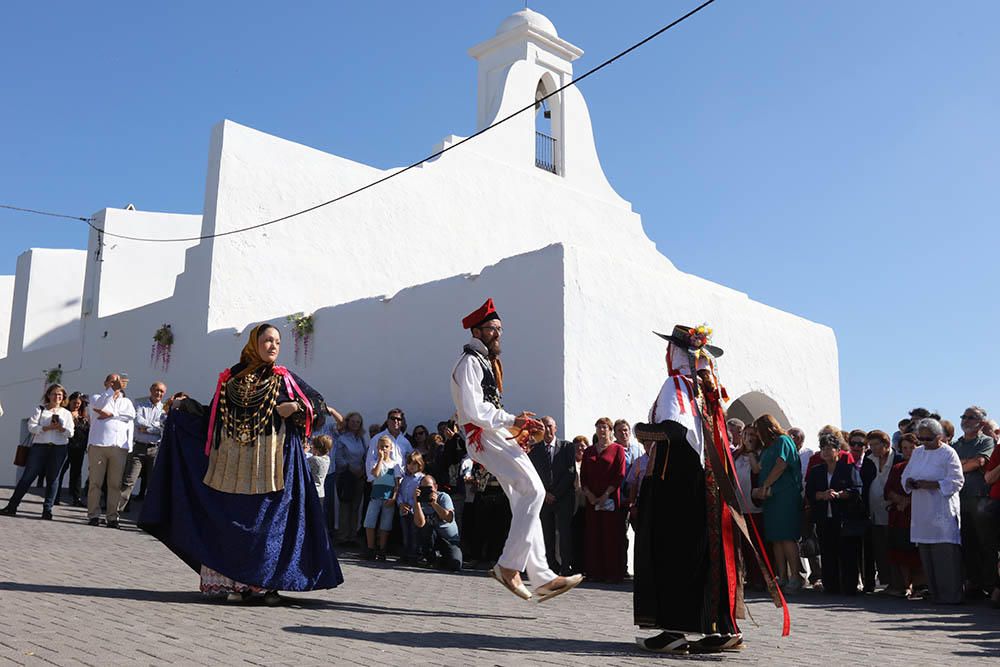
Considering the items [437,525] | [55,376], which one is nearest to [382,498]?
[437,525]

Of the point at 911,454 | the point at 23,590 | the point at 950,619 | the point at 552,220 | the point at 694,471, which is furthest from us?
the point at 552,220

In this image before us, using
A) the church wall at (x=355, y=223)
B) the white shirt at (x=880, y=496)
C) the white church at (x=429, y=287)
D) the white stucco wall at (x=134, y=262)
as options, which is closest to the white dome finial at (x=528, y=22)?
the white church at (x=429, y=287)

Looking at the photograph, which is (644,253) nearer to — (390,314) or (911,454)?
(390,314)

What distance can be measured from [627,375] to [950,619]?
5437mm

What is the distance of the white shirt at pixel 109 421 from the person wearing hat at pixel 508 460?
653cm

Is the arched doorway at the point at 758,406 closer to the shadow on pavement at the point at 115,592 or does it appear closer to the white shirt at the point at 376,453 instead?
the white shirt at the point at 376,453

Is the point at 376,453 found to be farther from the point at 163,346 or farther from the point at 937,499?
the point at 163,346

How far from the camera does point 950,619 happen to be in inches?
294

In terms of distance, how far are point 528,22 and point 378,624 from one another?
1758 cm

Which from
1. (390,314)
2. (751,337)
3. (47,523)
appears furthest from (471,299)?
(47,523)

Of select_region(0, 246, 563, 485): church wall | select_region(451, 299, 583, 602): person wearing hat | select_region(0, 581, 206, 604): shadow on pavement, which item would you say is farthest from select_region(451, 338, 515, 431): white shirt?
select_region(0, 246, 563, 485): church wall

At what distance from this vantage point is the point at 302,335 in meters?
15.3

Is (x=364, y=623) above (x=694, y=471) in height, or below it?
below

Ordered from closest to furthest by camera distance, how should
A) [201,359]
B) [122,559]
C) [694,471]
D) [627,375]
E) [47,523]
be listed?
[694,471] → [122,559] → [47,523] → [627,375] → [201,359]
